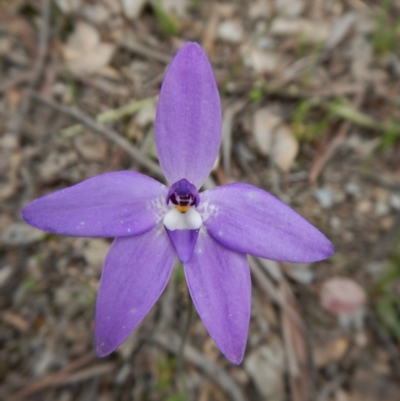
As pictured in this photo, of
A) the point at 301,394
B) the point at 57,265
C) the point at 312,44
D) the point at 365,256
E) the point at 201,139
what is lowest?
the point at 301,394

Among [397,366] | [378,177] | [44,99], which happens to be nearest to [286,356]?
[397,366]

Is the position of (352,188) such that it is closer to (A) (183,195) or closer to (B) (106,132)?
(B) (106,132)

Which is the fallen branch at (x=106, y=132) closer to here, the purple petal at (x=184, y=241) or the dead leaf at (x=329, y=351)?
the purple petal at (x=184, y=241)

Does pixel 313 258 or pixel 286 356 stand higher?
pixel 313 258

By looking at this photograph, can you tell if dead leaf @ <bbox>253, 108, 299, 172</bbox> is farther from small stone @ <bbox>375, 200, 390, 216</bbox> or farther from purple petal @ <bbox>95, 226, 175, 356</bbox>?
purple petal @ <bbox>95, 226, 175, 356</bbox>

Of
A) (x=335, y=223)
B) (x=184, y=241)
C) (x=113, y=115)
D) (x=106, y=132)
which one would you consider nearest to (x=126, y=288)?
(x=184, y=241)

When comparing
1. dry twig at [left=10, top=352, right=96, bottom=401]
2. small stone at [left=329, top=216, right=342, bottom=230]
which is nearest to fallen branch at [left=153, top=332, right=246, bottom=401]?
dry twig at [left=10, top=352, right=96, bottom=401]

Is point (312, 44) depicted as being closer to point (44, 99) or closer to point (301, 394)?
point (44, 99)

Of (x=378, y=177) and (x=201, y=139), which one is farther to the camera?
(x=378, y=177)
